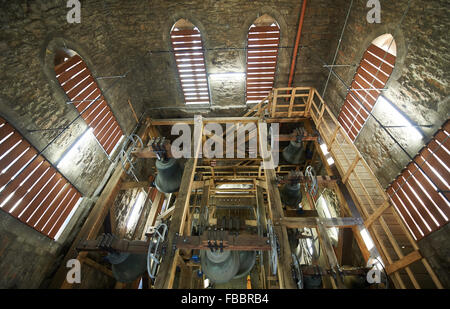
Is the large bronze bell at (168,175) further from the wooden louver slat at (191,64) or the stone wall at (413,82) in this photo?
the stone wall at (413,82)

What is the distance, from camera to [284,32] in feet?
23.5

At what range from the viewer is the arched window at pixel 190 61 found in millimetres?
7402

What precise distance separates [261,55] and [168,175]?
6182mm

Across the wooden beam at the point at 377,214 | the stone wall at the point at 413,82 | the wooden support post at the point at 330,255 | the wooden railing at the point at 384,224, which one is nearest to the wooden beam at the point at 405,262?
the wooden railing at the point at 384,224

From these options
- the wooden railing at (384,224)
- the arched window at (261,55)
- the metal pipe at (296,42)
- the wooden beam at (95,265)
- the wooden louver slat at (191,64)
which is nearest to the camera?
the wooden railing at (384,224)

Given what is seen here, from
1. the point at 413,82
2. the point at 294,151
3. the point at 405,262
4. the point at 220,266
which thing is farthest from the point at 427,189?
the point at 220,266

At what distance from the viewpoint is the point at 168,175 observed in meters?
4.88

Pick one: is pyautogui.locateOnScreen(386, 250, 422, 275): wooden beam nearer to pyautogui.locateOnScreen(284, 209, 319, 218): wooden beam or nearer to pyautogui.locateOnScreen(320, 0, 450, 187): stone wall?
pyautogui.locateOnScreen(284, 209, 319, 218): wooden beam

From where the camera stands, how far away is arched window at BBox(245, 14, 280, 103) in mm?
7289

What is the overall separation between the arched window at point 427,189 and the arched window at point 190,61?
24.5ft

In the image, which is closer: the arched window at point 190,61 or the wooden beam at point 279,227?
the wooden beam at point 279,227

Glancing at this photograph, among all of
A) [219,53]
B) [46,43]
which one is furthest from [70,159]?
[219,53]

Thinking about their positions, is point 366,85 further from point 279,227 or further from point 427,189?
point 279,227
